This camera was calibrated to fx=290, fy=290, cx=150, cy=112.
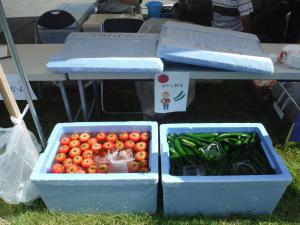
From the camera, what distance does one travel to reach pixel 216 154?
2.01m

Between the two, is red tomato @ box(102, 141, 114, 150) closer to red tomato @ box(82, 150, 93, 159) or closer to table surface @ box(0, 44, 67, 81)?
red tomato @ box(82, 150, 93, 159)

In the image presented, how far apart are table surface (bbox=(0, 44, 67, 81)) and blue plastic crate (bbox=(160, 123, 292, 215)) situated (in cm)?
93

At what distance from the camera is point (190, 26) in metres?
2.57

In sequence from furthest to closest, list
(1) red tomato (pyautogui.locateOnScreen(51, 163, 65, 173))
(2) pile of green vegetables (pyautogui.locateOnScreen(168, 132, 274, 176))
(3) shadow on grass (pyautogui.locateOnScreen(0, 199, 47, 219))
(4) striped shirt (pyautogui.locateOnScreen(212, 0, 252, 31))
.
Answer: (4) striped shirt (pyautogui.locateOnScreen(212, 0, 252, 31))
(3) shadow on grass (pyautogui.locateOnScreen(0, 199, 47, 219))
(2) pile of green vegetables (pyautogui.locateOnScreen(168, 132, 274, 176))
(1) red tomato (pyautogui.locateOnScreen(51, 163, 65, 173))

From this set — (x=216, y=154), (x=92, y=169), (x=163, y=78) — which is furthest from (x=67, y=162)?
(x=216, y=154)

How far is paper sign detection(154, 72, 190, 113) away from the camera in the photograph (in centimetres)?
209

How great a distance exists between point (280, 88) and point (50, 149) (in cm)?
219

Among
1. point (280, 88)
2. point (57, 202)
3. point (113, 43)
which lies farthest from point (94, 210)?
point (280, 88)

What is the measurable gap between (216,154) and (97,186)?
0.83 meters

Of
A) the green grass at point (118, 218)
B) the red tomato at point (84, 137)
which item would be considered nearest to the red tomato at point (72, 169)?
the red tomato at point (84, 137)

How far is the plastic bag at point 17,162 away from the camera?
1.88 metres

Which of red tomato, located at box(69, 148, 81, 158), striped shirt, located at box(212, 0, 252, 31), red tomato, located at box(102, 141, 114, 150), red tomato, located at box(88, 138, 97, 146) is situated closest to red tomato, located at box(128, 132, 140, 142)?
red tomato, located at box(102, 141, 114, 150)

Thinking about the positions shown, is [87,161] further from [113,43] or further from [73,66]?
[113,43]

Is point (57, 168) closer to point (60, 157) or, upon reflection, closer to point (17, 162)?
point (60, 157)
